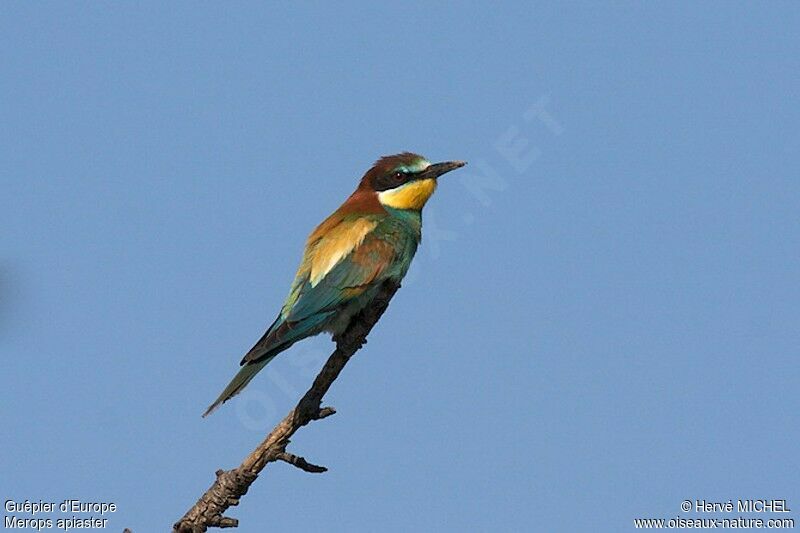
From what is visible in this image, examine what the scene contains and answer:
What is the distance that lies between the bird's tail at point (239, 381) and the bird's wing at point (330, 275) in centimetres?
3

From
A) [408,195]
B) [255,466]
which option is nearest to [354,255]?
[408,195]

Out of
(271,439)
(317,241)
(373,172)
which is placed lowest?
(271,439)

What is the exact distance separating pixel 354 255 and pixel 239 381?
2.68 feet

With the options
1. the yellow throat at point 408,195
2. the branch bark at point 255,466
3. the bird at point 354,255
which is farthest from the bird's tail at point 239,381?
the yellow throat at point 408,195

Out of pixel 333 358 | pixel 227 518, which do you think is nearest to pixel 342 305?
pixel 333 358

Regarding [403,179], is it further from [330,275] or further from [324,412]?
[324,412]

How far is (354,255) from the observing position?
4.76 m

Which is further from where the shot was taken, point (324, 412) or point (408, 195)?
point (408, 195)

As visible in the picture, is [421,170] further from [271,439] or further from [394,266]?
[271,439]

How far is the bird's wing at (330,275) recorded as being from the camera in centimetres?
447

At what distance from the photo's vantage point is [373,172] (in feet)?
17.6

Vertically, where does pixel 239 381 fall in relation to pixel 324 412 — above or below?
above

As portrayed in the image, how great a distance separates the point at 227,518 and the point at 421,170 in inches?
85.3

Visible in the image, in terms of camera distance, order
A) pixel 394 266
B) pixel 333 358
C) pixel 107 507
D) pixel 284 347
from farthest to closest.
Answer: pixel 394 266 → pixel 284 347 → pixel 333 358 → pixel 107 507
